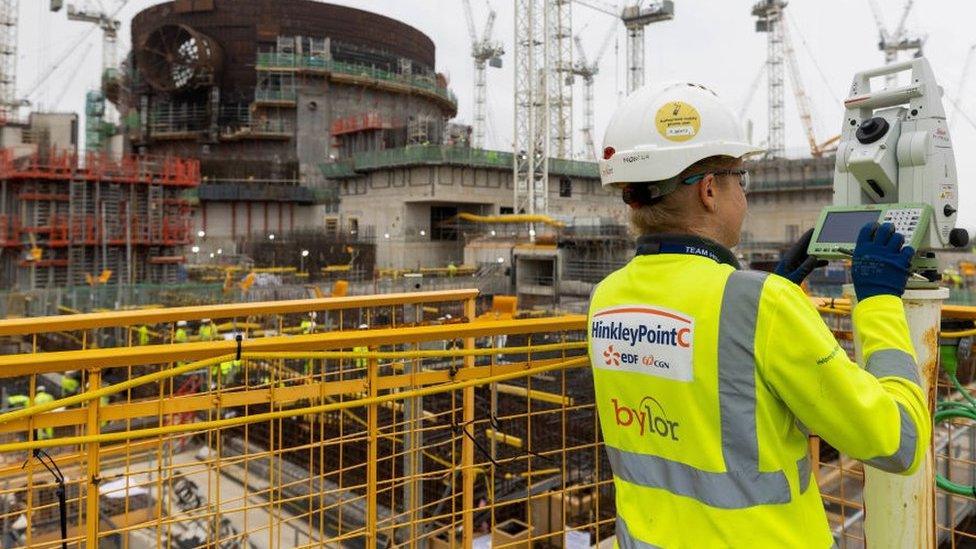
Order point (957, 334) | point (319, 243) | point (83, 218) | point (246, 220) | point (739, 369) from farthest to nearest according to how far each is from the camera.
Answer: point (246, 220) → point (319, 243) → point (83, 218) → point (957, 334) → point (739, 369)

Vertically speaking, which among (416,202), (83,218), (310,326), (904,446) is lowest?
(310,326)

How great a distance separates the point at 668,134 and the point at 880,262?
0.74m

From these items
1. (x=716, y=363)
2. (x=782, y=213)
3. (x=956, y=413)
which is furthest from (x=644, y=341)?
(x=782, y=213)

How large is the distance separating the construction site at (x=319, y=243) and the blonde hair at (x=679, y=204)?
129cm

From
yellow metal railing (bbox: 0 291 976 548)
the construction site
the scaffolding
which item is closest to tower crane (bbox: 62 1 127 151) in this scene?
the construction site

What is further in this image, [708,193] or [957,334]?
[957,334]

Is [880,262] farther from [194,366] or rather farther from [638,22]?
[638,22]

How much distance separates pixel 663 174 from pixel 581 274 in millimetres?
27606

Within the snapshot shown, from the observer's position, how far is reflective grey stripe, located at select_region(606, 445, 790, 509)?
1.75 m

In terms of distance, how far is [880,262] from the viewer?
1978 millimetres

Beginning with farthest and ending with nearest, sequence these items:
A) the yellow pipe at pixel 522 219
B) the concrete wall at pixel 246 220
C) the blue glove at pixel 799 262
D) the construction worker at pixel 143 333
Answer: the concrete wall at pixel 246 220 → the yellow pipe at pixel 522 219 → the construction worker at pixel 143 333 → the blue glove at pixel 799 262

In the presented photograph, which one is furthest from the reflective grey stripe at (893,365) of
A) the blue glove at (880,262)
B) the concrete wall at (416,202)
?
the concrete wall at (416,202)

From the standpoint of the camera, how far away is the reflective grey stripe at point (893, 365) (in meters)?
1.79

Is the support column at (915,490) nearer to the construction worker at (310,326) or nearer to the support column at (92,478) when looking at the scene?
the support column at (92,478)
